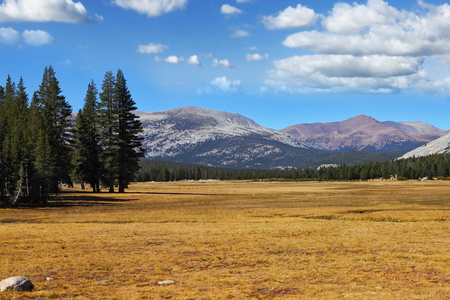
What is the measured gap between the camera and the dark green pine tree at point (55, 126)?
195 feet

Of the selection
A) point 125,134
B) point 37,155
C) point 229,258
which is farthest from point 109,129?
point 229,258

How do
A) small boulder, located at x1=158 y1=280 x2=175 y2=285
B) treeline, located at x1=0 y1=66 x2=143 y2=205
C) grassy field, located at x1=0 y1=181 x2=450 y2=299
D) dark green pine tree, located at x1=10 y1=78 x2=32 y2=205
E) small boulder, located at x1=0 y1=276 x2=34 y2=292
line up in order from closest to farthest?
small boulder, located at x1=0 y1=276 x2=34 y2=292 → grassy field, located at x1=0 y1=181 x2=450 y2=299 → small boulder, located at x1=158 y1=280 x2=175 y2=285 → dark green pine tree, located at x1=10 y1=78 x2=32 y2=205 → treeline, located at x1=0 y1=66 x2=143 y2=205

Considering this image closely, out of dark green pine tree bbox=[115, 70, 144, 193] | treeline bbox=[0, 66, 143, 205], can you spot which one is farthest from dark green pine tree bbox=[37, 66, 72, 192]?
dark green pine tree bbox=[115, 70, 144, 193]

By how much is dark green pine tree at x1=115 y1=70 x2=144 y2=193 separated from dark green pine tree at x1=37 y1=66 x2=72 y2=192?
31.4 feet

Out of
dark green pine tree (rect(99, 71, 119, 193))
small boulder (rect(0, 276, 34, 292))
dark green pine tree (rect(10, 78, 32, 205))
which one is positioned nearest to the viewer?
small boulder (rect(0, 276, 34, 292))

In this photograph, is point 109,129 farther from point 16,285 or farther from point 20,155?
point 16,285

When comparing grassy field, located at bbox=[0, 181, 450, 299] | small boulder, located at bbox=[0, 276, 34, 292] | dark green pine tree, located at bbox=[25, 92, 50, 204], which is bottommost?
grassy field, located at bbox=[0, 181, 450, 299]

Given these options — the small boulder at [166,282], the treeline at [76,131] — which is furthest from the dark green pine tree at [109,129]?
the small boulder at [166,282]

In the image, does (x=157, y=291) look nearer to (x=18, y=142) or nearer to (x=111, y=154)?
(x=18, y=142)

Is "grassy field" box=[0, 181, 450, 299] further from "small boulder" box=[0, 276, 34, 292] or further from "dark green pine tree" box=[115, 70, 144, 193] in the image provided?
"dark green pine tree" box=[115, 70, 144, 193]

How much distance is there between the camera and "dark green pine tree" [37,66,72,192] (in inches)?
2338

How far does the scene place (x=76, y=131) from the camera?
77062mm

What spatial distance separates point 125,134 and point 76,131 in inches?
370

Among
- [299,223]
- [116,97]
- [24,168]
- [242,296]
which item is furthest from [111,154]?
[242,296]
